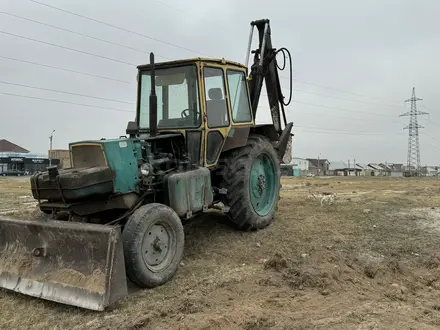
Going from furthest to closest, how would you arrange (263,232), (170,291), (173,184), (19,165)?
(19,165)
(263,232)
(173,184)
(170,291)

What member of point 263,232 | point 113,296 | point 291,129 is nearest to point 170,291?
point 113,296

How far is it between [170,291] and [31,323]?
1419mm

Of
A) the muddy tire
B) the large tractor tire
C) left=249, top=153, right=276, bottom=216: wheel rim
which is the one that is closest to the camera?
the muddy tire

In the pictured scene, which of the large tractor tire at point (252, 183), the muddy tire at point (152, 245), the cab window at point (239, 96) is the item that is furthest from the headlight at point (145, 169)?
the cab window at point (239, 96)

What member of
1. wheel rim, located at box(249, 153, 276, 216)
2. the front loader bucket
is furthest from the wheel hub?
wheel rim, located at box(249, 153, 276, 216)

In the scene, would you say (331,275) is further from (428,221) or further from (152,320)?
(428,221)

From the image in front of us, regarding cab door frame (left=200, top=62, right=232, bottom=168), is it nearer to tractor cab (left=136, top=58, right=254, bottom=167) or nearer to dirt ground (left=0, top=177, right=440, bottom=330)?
tractor cab (left=136, top=58, right=254, bottom=167)

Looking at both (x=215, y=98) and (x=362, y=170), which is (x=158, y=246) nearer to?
(x=215, y=98)

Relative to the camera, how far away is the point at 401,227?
7949mm

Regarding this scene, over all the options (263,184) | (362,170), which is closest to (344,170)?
(362,170)

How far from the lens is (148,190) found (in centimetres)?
560

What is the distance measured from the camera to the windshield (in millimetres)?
6414

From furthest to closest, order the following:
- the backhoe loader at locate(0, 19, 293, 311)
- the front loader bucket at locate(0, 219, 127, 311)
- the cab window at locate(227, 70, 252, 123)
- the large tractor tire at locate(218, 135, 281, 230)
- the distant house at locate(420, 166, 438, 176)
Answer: the distant house at locate(420, 166, 438, 176) < the cab window at locate(227, 70, 252, 123) < the large tractor tire at locate(218, 135, 281, 230) < the backhoe loader at locate(0, 19, 293, 311) < the front loader bucket at locate(0, 219, 127, 311)

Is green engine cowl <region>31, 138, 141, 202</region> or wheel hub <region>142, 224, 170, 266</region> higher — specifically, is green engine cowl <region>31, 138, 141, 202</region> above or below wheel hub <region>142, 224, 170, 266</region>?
above
